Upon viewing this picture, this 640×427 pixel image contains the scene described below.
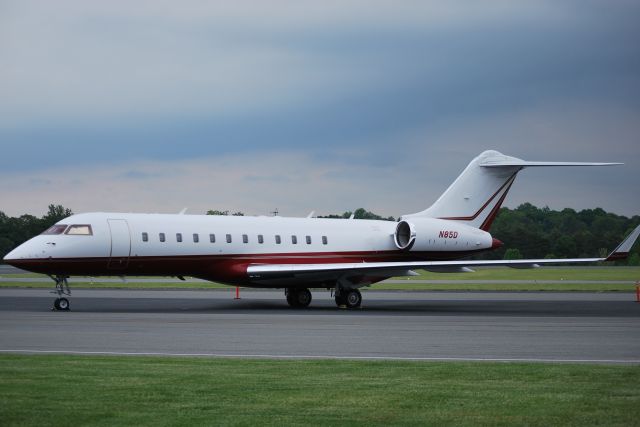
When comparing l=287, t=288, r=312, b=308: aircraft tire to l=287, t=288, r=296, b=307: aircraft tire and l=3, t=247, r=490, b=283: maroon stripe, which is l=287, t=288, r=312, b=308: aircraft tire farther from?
l=3, t=247, r=490, b=283: maroon stripe

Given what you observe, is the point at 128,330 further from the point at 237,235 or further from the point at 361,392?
the point at 237,235

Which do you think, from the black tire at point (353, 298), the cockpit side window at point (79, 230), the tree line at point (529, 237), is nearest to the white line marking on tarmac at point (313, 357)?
the cockpit side window at point (79, 230)

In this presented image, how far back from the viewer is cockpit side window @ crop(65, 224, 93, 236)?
30.0 meters

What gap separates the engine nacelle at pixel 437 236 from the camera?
1382 inches

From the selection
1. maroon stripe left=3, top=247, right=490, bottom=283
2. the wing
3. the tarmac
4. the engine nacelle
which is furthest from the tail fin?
the wing

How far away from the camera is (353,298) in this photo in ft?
109

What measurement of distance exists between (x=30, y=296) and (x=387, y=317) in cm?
1959

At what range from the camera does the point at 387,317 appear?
86.8 feet

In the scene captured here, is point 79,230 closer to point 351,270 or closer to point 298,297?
point 298,297

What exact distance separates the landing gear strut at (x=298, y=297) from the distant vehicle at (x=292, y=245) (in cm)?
4

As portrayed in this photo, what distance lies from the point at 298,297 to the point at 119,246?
757cm

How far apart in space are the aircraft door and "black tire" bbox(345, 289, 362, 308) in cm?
805

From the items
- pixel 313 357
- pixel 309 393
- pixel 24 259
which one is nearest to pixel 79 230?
pixel 24 259

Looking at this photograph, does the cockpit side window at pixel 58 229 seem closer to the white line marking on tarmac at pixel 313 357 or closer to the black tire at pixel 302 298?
the black tire at pixel 302 298
